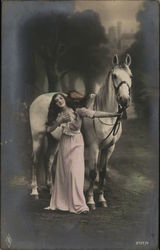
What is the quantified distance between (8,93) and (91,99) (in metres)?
0.53

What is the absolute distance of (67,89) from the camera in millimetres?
2779

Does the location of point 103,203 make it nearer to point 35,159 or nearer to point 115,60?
point 35,159

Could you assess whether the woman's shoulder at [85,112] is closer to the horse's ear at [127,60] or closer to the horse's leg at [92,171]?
the horse's leg at [92,171]

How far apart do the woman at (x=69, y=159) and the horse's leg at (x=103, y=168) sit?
0.36 ft

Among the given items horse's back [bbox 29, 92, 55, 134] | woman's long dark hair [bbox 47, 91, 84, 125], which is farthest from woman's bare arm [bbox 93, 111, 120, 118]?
horse's back [bbox 29, 92, 55, 134]

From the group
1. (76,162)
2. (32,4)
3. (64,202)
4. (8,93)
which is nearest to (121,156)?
(76,162)

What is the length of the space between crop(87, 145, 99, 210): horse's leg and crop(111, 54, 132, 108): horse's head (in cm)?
33

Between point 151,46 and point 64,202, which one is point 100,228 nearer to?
point 64,202

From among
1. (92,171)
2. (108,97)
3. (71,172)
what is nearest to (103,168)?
(92,171)

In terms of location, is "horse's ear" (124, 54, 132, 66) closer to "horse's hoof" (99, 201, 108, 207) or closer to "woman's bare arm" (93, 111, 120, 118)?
"woman's bare arm" (93, 111, 120, 118)

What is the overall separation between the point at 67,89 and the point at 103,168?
0.55 metres

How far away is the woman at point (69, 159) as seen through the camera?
276cm

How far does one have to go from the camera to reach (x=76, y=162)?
2758 mm

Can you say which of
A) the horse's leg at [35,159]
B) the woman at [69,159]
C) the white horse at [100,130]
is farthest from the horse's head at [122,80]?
the horse's leg at [35,159]
